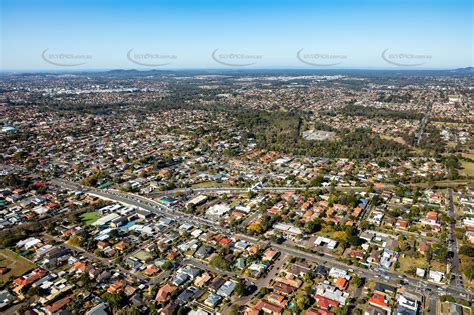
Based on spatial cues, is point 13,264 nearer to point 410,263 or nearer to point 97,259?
point 97,259

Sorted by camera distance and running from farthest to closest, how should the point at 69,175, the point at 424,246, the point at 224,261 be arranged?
the point at 69,175, the point at 424,246, the point at 224,261

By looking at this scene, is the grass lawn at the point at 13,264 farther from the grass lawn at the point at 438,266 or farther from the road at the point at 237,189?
the grass lawn at the point at 438,266

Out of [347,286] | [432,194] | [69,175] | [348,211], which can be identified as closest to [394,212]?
[348,211]

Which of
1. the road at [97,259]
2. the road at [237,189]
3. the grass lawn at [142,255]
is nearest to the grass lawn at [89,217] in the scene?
the road at [97,259]

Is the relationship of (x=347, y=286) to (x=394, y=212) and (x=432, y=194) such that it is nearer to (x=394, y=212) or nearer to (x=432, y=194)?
(x=394, y=212)

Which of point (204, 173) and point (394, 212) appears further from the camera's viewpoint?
point (204, 173)

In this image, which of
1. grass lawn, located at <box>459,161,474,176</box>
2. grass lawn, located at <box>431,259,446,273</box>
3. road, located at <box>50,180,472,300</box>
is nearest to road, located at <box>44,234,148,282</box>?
road, located at <box>50,180,472,300</box>

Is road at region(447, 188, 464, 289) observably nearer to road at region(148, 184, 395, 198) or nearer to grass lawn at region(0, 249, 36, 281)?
road at region(148, 184, 395, 198)
